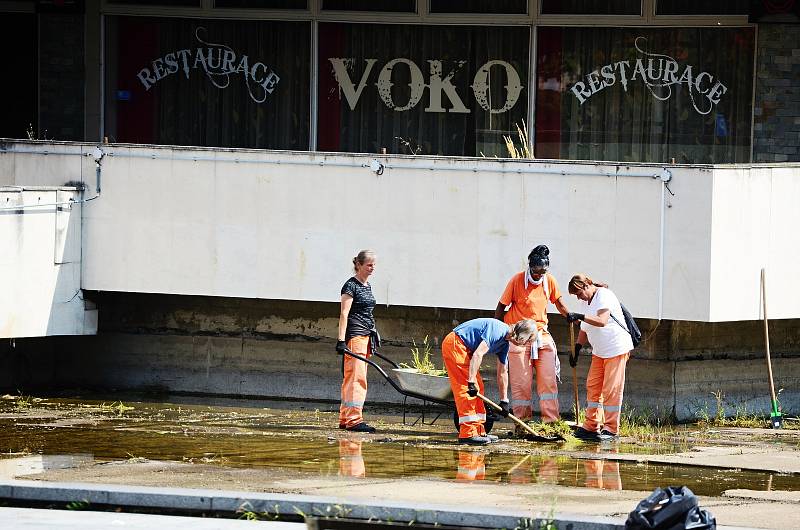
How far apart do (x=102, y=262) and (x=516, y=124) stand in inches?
267

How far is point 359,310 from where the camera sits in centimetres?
1488

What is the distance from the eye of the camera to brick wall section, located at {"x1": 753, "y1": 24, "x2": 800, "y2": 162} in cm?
2009

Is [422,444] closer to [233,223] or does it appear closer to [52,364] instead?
[233,223]

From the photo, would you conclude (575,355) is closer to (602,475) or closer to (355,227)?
(602,475)

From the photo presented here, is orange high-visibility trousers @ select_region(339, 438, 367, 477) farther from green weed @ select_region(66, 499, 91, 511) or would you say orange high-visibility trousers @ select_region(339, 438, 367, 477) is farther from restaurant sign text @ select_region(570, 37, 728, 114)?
restaurant sign text @ select_region(570, 37, 728, 114)

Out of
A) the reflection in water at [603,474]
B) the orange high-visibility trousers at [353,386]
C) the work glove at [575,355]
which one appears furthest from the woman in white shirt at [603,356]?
the orange high-visibility trousers at [353,386]

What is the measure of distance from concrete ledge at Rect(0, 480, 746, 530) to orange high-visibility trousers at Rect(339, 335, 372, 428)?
419cm

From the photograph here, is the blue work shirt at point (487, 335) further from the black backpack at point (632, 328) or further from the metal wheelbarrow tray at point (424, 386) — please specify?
the black backpack at point (632, 328)

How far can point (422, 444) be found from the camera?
1396cm

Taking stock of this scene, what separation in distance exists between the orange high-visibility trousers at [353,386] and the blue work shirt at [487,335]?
1262 mm

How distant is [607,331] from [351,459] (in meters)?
3.01

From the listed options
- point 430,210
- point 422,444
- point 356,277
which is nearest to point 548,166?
point 430,210

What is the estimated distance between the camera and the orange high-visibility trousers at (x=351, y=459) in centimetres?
1205

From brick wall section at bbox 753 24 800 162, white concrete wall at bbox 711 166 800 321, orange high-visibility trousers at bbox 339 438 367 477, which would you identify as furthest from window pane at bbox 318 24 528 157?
orange high-visibility trousers at bbox 339 438 367 477
